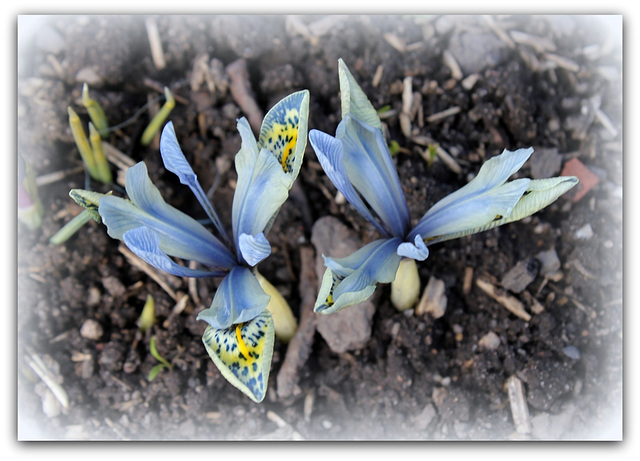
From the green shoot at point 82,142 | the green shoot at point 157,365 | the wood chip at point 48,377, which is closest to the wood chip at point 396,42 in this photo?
the green shoot at point 82,142

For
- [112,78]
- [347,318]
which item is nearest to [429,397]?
[347,318]

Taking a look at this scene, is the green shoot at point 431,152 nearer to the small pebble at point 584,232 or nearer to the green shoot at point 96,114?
the small pebble at point 584,232

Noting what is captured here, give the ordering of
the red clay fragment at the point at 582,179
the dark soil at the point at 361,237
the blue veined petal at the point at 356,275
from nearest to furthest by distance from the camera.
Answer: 1. the blue veined petal at the point at 356,275
2. the dark soil at the point at 361,237
3. the red clay fragment at the point at 582,179

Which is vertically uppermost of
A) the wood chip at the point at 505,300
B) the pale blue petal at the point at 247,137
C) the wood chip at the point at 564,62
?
the pale blue petal at the point at 247,137

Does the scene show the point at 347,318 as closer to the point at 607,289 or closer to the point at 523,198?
the point at 523,198

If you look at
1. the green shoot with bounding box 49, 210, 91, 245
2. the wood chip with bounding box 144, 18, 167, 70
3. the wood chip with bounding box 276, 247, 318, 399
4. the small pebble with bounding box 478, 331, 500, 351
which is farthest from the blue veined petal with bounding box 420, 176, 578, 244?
the wood chip with bounding box 144, 18, 167, 70

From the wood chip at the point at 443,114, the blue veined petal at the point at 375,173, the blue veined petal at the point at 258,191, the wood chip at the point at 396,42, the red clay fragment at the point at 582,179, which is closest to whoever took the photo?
the blue veined petal at the point at 258,191
